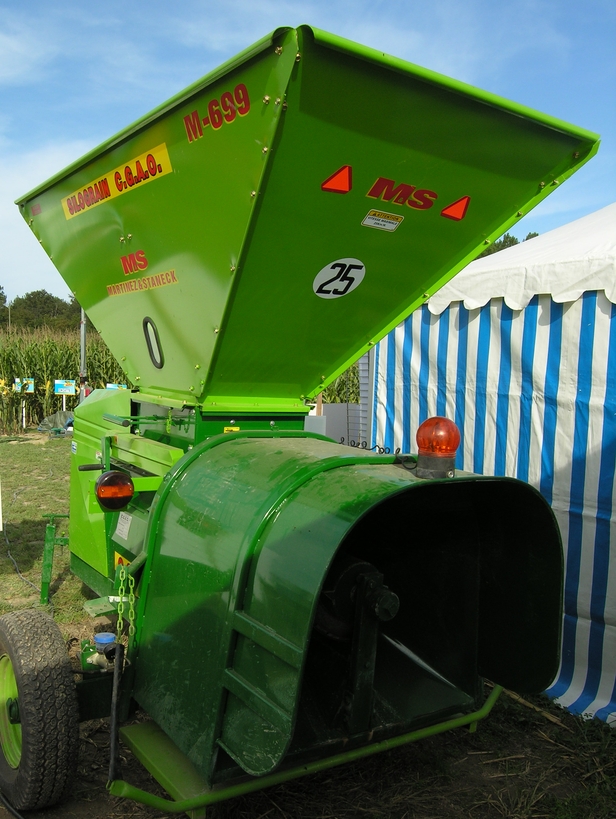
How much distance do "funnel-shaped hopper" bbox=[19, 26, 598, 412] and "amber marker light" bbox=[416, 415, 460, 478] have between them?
0.89 metres

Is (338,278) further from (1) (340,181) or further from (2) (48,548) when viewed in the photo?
(2) (48,548)

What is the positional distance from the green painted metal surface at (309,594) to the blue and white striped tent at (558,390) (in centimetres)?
144

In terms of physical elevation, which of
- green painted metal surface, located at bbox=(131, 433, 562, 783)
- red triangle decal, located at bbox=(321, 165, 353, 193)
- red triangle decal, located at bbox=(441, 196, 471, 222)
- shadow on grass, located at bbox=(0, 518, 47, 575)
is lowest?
shadow on grass, located at bbox=(0, 518, 47, 575)

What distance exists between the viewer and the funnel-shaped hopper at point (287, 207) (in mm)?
2166

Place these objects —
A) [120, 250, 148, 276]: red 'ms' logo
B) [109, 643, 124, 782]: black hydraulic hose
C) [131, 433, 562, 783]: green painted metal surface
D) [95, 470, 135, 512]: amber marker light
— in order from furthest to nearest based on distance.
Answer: [120, 250, 148, 276]: red 'ms' logo < [95, 470, 135, 512]: amber marker light < [109, 643, 124, 782]: black hydraulic hose < [131, 433, 562, 783]: green painted metal surface

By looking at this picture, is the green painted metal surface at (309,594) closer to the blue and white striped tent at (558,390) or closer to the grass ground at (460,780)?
the grass ground at (460,780)

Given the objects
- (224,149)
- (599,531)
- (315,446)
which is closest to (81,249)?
(224,149)

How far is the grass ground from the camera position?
2736 millimetres

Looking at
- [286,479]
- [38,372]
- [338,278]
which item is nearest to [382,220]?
[338,278]

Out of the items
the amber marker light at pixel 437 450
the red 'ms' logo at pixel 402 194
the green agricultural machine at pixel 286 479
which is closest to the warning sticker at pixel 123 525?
the green agricultural machine at pixel 286 479

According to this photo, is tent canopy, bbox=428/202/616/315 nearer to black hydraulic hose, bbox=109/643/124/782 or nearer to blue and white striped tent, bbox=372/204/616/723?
blue and white striped tent, bbox=372/204/616/723

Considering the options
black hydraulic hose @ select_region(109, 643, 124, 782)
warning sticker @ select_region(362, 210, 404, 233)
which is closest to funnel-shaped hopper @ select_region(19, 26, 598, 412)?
warning sticker @ select_region(362, 210, 404, 233)

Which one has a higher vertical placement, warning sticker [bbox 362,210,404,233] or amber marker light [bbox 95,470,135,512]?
warning sticker [bbox 362,210,404,233]

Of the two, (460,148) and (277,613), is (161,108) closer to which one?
(460,148)
